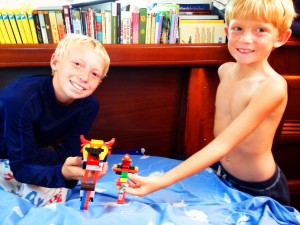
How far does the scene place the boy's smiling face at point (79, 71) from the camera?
1161 millimetres

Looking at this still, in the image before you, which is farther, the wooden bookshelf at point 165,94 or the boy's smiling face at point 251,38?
the wooden bookshelf at point 165,94

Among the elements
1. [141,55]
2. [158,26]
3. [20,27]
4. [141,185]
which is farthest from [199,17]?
[141,185]

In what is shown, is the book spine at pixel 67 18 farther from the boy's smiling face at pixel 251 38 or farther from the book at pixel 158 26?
the boy's smiling face at pixel 251 38

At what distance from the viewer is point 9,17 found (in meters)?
1.42

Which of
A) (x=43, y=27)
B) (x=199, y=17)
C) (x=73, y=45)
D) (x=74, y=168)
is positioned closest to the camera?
(x=74, y=168)

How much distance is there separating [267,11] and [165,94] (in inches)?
27.2

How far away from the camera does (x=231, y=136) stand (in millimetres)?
1073

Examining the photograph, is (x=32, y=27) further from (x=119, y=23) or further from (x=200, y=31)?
(x=200, y=31)

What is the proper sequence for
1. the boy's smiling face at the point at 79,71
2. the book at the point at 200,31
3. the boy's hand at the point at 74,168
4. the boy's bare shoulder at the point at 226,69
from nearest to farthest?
the boy's hand at the point at 74,168 < the boy's smiling face at the point at 79,71 < the boy's bare shoulder at the point at 226,69 < the book at the point at 200,31

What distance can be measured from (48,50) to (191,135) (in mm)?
711

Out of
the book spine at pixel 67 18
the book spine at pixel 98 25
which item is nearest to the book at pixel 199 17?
the book spine at pixel 98 25

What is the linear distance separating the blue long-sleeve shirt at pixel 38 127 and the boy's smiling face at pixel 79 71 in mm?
64

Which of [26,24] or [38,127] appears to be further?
[26,24]

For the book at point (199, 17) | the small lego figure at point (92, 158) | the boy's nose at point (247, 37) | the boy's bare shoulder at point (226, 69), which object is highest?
the boy's nose at point (247, 37)
